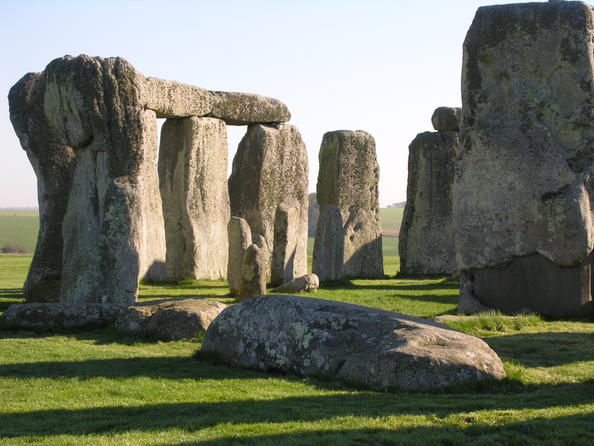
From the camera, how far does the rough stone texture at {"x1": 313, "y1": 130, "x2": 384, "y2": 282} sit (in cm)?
2514

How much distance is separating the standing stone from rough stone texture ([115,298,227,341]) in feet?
6.43

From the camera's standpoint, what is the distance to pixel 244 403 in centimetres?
812

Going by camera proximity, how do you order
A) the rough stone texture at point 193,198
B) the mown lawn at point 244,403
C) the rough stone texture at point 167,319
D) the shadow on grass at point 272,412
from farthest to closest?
1. the rough stone texture at point 193,198
2. the rough stone texture at point 167,319
3. the shadow on grass at point 272,412
4. the mown lawn at point 244,403

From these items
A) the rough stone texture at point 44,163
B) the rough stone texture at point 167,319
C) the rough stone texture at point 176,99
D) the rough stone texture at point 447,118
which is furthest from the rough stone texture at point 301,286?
the rough stone texture at point 447,118

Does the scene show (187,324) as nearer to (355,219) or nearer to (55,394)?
(55,394)

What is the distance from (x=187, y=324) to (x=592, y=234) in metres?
6.50

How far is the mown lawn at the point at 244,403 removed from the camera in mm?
7031

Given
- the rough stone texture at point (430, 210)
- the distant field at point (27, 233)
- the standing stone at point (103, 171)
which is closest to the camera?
the standing stone at point (103, 171)

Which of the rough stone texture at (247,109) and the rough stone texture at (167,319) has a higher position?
the rough stone texture at (247,109)

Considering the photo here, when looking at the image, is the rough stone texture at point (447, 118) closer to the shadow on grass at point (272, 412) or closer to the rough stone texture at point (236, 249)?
the rough stone texture at point (236, 249)

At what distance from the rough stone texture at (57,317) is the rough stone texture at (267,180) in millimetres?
11564

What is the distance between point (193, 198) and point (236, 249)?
470 cm

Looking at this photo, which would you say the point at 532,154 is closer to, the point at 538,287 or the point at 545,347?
the point at 538,287

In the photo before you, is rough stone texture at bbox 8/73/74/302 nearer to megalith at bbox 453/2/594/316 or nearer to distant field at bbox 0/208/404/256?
megalith at bbox 453/2/594/316
